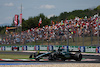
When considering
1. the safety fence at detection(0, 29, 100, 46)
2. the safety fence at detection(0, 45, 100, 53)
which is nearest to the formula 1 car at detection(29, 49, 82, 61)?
the safety fence at detection(0, 45, 100, 53)

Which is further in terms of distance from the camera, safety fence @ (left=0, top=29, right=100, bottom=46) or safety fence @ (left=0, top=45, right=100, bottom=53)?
safety fence @ (left=0, top=29, right=100, bottom=46)

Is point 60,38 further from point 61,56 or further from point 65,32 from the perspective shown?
point 61,56

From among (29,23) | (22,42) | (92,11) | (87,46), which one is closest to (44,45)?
(22,42)

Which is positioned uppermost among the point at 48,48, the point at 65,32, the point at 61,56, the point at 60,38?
the point at 65,32

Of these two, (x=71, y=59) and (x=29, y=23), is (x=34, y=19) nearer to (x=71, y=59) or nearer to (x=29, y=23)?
(x=29, y=23)

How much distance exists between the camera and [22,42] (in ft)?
102

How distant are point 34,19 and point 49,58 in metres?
43.3

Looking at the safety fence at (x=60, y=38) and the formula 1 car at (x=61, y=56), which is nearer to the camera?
the formula 1 car at (x=61, y=56)

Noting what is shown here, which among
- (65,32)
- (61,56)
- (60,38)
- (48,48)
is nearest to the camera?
(61,56)

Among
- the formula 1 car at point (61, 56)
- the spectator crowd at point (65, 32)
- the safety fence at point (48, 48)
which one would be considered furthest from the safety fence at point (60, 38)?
the formula 1 car at point (61, 56)

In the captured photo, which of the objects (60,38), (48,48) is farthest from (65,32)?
(48,48)

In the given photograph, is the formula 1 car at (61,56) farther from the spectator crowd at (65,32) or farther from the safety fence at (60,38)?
the spectator crowd at (65,32)

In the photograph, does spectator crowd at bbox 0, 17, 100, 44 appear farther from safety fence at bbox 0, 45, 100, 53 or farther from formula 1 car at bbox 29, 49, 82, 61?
formula 1 car at bbox 29, 49, 82, 61

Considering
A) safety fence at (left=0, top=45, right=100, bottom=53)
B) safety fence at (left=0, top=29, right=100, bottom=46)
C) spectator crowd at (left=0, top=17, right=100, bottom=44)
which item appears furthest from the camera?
spectator crowd at (left=0, top=17, right=100, bottom=44)
